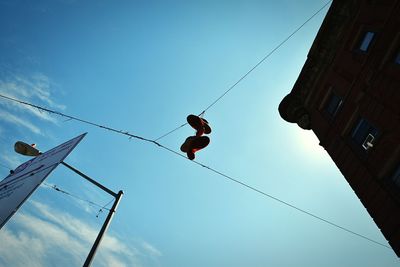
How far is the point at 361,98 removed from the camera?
1162 cm

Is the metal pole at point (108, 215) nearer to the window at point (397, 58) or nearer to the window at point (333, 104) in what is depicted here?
the window at point (397, 58)

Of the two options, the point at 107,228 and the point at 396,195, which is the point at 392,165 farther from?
the point at 107,228

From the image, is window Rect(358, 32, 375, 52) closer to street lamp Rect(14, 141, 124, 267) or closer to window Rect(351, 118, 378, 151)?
window Rect(351, 118, 378, 151)

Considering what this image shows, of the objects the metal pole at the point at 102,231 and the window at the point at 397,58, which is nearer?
the metal pole at the point at 102,231

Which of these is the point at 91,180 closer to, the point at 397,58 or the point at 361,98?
the point at 361,98

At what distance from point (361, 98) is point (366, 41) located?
282 cm

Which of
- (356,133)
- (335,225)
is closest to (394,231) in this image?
(335,225)

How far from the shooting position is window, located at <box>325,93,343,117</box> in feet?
44.2

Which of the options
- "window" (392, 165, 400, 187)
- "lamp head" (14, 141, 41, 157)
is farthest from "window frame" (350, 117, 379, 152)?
"lamp head" (14, 141, 41, 157)

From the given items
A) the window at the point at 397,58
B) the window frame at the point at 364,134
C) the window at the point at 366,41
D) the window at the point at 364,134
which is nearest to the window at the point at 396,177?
the window frame at the point at 364,134

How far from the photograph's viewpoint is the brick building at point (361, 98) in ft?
31.7

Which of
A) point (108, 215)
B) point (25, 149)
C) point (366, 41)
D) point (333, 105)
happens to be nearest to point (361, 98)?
point (333, 105)

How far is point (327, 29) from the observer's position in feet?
47.0

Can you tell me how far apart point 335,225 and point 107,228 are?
391 inches
